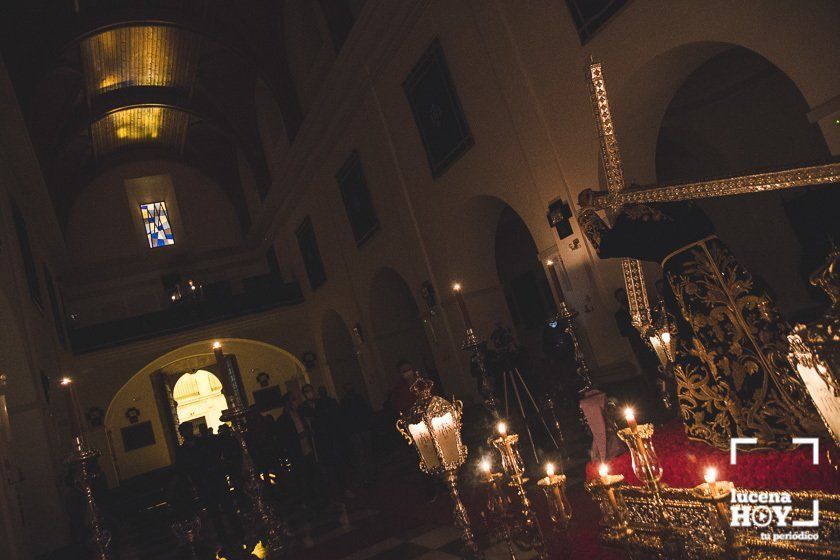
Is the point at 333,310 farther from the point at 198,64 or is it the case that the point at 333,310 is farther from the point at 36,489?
the point at 36,489

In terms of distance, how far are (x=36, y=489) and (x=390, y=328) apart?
25.9ft

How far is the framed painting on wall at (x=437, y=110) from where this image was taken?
9.77 meters

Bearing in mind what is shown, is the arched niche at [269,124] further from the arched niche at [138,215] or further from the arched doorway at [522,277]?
the arched doorway at [522,277]

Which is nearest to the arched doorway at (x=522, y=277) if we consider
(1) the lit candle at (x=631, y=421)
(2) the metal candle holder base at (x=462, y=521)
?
(2) the metal candle holder base at (x=462, y=521)

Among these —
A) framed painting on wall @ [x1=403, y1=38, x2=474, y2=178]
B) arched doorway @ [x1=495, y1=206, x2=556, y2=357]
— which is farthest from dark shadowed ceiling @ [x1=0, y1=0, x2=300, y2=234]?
arched doorway @ [x1=495, y1=206, x2=556, y2=357]

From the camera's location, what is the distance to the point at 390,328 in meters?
14.4

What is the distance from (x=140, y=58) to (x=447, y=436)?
53.9ft

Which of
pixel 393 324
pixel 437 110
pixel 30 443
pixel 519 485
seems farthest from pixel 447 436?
pixel 393 324

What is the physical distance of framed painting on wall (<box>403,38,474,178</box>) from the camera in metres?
9.77

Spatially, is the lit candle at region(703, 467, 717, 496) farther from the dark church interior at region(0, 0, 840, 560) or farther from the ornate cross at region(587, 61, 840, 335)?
the ornate cross at region(587, 61, 840, 335)

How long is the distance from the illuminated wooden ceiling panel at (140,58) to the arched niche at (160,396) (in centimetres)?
763

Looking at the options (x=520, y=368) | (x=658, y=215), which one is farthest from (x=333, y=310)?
(x=658, y=215)

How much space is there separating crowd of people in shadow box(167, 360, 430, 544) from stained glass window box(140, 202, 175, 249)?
40.3 ft

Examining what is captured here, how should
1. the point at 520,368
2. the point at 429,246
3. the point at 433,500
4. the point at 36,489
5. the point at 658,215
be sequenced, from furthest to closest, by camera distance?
the point at 429,246, the point at 36,489, the point at 520,368, the point at 433,500, the point at 658,215
